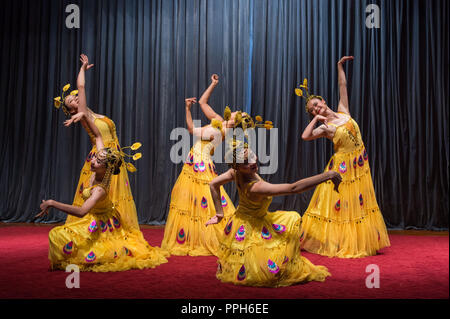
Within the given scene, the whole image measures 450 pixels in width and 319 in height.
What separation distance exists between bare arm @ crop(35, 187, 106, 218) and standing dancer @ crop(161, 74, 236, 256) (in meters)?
1.05

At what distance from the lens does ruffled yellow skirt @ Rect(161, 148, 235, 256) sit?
4109 millimetres

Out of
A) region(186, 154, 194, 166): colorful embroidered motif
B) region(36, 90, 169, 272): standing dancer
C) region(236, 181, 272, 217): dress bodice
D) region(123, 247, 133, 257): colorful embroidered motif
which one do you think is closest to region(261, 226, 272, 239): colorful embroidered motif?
region(236, 181, 272, 217): dress bodice

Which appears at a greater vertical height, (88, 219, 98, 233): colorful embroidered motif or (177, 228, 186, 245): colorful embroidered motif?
(88, 219, 98, 233): colorful embroidered motif

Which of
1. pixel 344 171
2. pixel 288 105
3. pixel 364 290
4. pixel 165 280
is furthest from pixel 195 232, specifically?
pixel 288 105

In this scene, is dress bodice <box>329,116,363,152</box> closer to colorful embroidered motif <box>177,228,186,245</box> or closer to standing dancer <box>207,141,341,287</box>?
standing dancer <box>207,141,341,287</box>

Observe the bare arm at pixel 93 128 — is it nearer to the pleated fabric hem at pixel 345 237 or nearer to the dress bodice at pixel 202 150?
the dress bodice at pixel 202 150

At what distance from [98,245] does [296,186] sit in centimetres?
164

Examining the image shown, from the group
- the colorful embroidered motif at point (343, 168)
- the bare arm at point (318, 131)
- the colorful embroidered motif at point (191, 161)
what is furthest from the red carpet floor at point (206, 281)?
the bare arm at point (318, 131)

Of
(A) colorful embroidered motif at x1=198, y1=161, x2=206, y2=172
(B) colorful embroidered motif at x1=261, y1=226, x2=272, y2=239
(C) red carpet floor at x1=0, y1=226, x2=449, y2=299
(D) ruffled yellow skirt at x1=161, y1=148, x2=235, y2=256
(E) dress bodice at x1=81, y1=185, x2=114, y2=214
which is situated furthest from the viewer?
(A) colorful embroidered motif at x1=198, y1=161, x2=206, y2=172

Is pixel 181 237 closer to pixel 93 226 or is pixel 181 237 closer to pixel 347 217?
pixel 93 226

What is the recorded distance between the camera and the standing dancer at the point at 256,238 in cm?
279

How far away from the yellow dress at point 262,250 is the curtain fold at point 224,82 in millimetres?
3155

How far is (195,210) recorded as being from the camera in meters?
4.19

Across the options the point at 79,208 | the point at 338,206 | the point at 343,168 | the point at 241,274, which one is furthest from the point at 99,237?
the point at 343,168
